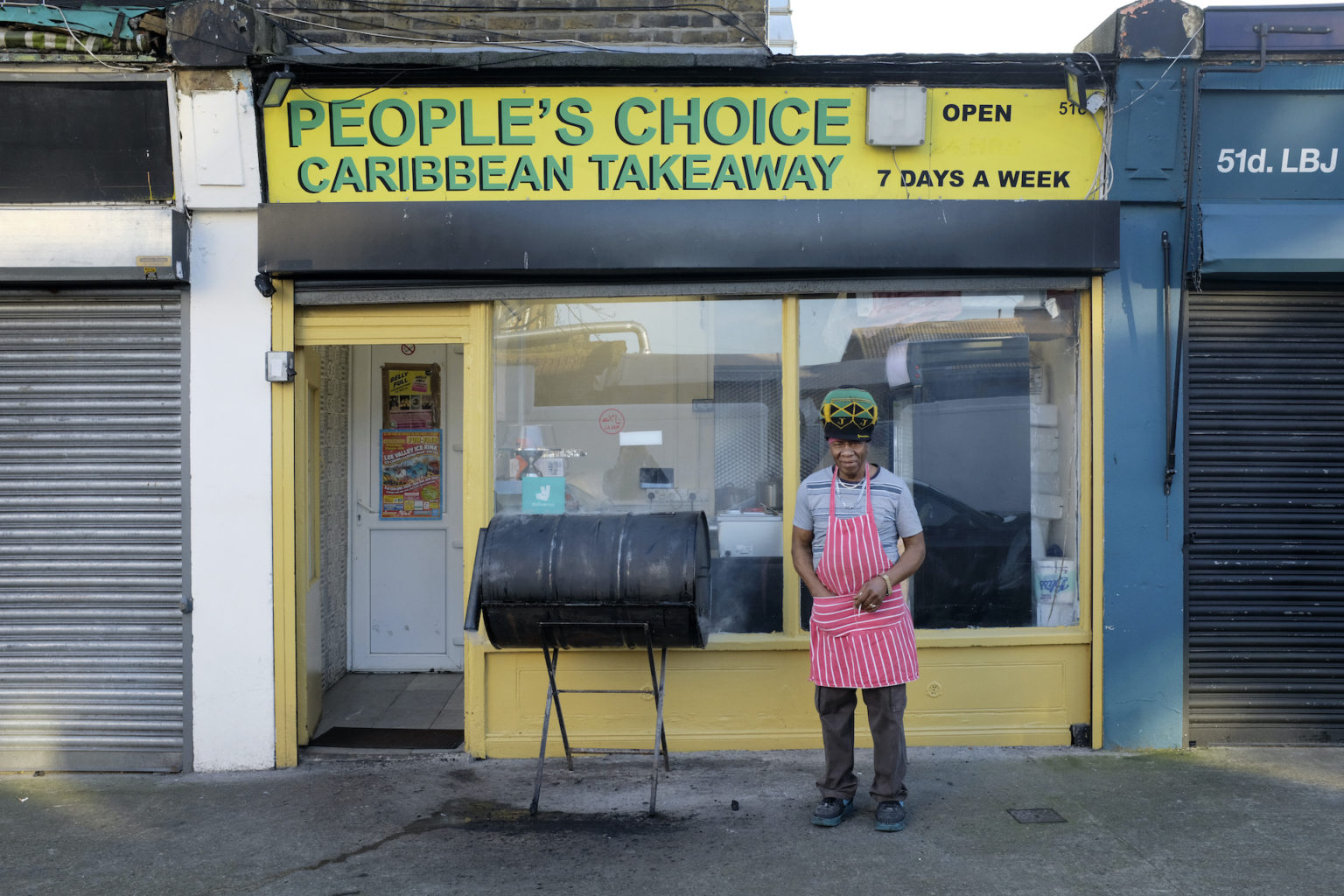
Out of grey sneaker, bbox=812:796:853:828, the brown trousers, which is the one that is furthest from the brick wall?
grey sneaker, bbox=812:796:853:828

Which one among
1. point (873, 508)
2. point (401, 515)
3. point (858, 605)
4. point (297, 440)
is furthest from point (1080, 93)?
point (401, 515)

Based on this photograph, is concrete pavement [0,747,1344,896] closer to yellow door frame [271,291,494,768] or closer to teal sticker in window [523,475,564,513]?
yellow door frame [271,291,494,768]

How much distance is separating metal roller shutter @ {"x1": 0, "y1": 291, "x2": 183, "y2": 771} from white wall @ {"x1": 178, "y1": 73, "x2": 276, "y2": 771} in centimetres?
14

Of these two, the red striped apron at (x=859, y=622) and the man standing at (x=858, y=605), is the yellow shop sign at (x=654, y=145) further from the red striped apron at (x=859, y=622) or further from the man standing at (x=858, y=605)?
the red striped apron at (x=859, y=622)

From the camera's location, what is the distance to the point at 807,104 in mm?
5426

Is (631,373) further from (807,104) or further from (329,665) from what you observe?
(329,665)

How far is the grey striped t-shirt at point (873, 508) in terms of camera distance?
177 inches

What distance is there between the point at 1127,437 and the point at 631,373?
106 inches

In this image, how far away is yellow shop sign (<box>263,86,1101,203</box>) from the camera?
5422 millimetres

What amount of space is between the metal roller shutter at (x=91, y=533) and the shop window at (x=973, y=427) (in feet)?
11.5

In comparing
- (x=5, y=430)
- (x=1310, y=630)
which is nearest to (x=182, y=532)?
(x=5, y=430)

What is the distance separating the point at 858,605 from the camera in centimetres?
440

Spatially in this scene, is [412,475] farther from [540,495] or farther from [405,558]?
[540,495]

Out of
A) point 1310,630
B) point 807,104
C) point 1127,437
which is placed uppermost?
point 807,104
